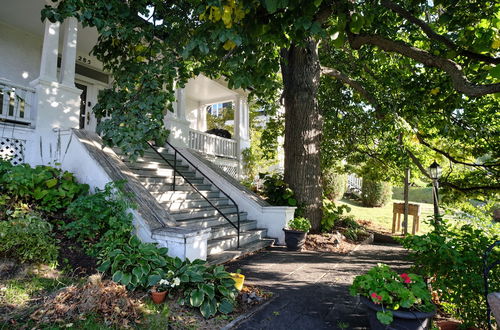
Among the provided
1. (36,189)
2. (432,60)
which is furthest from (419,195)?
(36,189)

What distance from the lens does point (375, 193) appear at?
1572 centimetres

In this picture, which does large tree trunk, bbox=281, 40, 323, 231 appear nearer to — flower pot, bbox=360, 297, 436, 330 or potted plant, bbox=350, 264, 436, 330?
potted plant, bbox=350, 264, 436, 330

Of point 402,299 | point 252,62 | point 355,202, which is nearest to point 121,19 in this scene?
point 252,62

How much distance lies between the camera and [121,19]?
13.8 feet

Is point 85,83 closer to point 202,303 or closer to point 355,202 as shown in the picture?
point 202,303

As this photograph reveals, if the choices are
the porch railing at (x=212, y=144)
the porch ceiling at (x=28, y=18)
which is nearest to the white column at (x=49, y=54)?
the porch ceiling at (x=28, y=18)

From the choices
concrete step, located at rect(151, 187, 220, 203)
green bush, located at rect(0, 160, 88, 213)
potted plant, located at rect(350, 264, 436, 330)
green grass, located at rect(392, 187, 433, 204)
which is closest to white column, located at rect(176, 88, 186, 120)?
concrete step, located at rect(151, 187, 220, 203)

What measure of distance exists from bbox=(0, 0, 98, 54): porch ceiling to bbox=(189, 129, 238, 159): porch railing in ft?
12.9

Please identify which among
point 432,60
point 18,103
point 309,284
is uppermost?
point 432,60

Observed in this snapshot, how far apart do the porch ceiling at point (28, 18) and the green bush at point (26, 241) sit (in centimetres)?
588

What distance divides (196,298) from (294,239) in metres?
3.39

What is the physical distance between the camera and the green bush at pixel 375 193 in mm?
15562

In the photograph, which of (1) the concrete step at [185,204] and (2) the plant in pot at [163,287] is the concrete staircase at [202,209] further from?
(2) the plant in pot at [163,287]

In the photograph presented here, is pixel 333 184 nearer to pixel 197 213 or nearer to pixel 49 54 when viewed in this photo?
pixel 197 213
